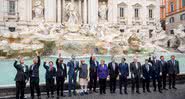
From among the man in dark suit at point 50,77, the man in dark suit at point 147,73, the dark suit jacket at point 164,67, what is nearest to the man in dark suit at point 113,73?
the man in dark suit at point 147,73

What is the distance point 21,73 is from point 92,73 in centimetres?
241

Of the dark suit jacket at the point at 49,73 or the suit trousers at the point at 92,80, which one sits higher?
the dark suit jacket at the point at 49,73

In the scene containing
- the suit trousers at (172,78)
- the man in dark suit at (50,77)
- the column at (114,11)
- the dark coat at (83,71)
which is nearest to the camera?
the man in dark suit at (50,77)

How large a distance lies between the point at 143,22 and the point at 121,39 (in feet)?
43.2

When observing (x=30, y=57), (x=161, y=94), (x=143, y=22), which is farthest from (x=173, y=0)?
(x=161, y=94)

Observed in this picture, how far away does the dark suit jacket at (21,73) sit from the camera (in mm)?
7661

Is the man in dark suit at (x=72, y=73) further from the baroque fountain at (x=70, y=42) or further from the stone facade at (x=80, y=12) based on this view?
the stone facade at (x=80, y=12)

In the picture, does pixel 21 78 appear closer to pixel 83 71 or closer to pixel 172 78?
pixel 83 71

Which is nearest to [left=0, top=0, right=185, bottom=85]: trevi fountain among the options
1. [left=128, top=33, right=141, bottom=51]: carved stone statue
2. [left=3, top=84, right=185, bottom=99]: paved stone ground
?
[left=128, top=33, right=141, bottom=51]: carved stone statue

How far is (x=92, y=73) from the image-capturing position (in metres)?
8.98

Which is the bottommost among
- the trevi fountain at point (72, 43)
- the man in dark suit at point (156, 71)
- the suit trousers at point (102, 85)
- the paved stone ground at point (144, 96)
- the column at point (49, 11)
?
the paved stone ground at point (144, 96)

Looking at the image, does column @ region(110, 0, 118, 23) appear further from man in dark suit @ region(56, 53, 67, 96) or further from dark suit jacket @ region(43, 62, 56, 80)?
dark suit jacket @ region(43, 62, 56, 80)

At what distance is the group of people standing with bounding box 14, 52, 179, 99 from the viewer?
792 cm

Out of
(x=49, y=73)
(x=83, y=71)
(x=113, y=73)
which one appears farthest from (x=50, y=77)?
(x=113, y=73)
